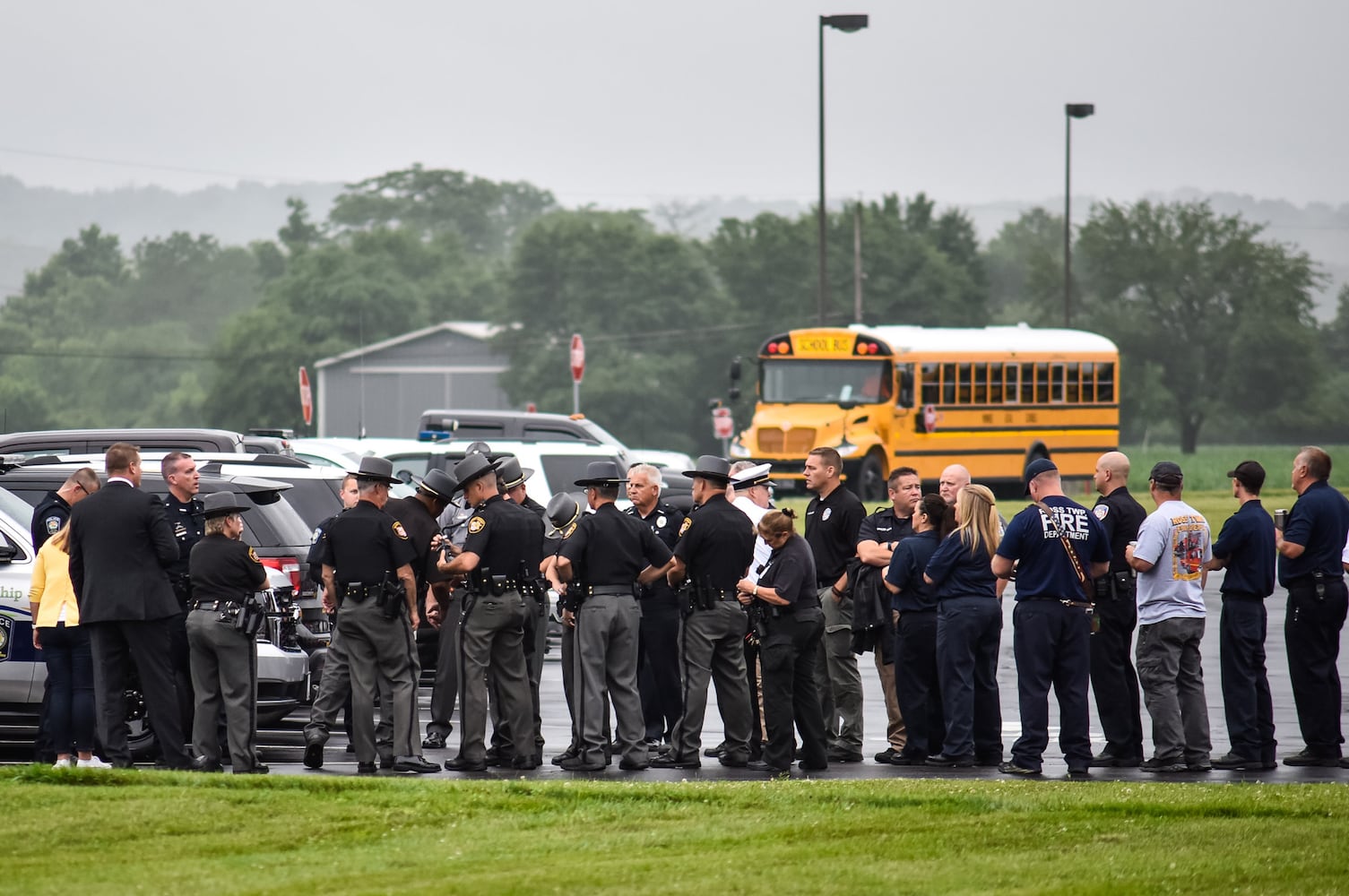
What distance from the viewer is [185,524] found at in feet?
38.3

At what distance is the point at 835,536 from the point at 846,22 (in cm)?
3057

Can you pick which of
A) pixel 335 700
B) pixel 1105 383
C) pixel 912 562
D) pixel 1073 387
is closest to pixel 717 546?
pixel 912 562

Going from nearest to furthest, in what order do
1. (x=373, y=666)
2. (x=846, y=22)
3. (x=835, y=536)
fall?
(x=373, y=666) < (x=835, y=536) < (x=846, y=22)

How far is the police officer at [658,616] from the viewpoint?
1255cm

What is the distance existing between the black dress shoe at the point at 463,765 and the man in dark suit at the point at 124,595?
1.54 meters

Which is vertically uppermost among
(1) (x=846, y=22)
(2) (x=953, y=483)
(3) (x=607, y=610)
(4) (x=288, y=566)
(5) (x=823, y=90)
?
(1) (x=846, y=22)

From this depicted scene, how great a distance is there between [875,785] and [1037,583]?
1.75 meters

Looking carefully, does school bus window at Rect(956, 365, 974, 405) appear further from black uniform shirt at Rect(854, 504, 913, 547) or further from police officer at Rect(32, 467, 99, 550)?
police officer at Rect(32, 467, 99, 550)

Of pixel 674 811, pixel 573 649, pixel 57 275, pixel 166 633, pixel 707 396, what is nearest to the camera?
pixel 674 811

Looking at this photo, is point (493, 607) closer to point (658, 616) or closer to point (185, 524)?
point (658, 616)

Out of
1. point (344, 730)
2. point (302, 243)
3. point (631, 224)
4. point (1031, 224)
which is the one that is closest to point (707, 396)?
point (631, 224)

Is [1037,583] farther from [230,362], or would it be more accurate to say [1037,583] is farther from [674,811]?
[230,362]

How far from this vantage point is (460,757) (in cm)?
1184

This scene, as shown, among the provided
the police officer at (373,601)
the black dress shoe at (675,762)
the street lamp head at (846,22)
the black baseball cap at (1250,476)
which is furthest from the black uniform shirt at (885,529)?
the street lamp head at (846,22)
